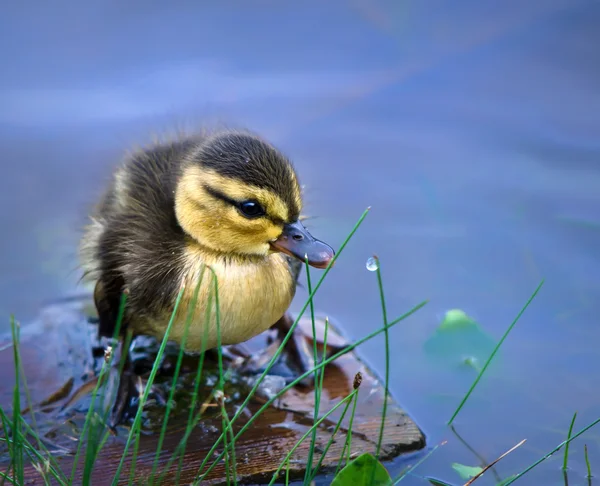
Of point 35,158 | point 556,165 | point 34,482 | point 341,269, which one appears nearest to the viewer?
point 34,482

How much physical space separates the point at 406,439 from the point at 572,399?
28.6 inches

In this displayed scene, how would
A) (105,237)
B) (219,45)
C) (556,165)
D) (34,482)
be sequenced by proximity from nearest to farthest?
(34,482)
(105,237)
(556,165)
(219,45)

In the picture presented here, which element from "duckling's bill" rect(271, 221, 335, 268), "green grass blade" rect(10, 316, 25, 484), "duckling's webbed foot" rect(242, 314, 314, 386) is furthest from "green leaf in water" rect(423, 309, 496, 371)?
"green grass blade" rect(10, 316, 25, 484)

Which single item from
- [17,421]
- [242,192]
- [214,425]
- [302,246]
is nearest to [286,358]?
[214,425]

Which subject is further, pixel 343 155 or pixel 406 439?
pixel 343 155

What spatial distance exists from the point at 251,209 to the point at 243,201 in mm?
35

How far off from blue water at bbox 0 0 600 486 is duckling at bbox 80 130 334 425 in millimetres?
662

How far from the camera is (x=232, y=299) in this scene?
269 cm

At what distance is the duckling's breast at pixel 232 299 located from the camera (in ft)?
8.74

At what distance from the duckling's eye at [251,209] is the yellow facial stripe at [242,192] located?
0.05 ft

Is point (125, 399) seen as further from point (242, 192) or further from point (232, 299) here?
point (242, 192)

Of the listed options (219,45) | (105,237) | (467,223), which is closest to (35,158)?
(219,45)

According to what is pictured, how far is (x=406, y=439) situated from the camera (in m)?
2.78

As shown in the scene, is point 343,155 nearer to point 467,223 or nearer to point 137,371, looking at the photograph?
point 467,223
